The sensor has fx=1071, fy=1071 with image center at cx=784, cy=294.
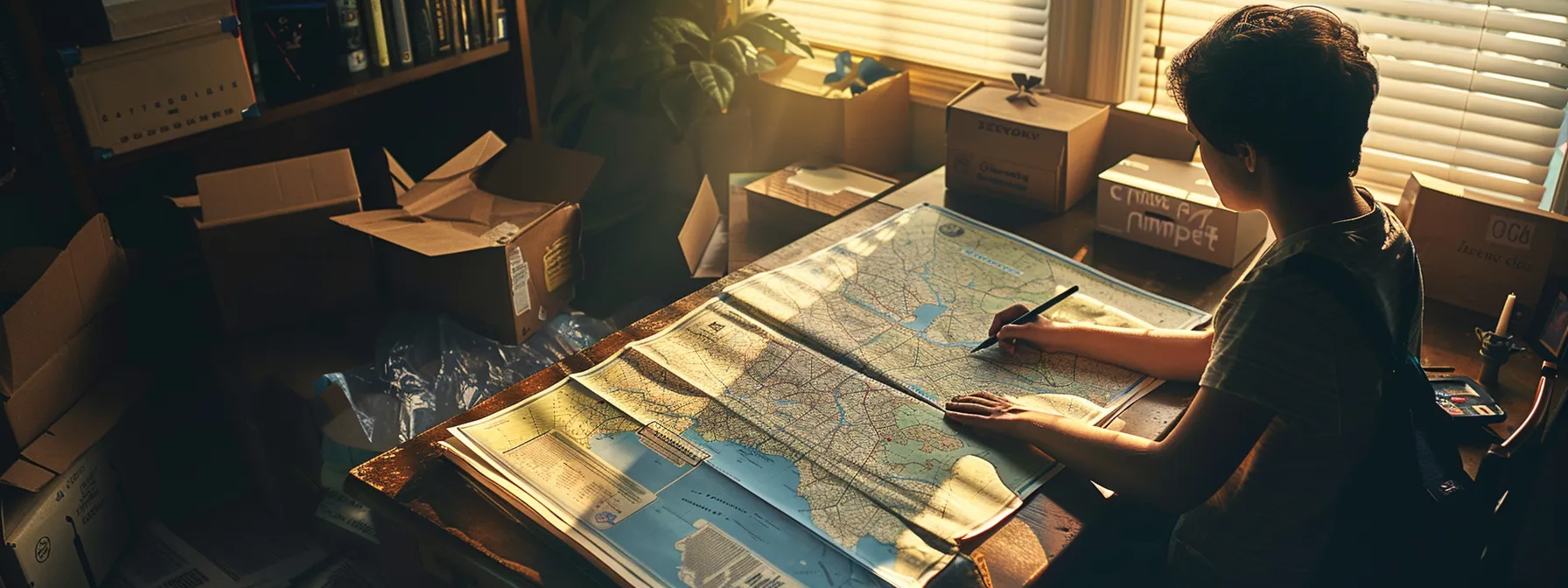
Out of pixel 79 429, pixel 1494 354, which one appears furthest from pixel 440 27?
pixel 1494 354

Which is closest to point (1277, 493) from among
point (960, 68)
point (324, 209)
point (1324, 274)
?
point (1324, 274)

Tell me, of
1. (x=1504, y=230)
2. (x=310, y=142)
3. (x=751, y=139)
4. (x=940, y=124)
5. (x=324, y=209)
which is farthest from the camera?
(x=751, y=139)

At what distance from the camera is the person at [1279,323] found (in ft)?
3.48

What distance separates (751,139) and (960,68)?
0.60 metres

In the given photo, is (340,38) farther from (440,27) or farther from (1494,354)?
(1494,354)

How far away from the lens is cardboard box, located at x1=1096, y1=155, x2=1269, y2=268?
1755 millimetres

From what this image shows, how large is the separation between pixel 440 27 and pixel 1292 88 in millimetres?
1832

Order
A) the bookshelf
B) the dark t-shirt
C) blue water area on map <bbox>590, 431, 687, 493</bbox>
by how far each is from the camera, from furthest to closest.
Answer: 1. the bookshelf
2. blue water area on map <bbox>590, 431, 687, 493</bbox>
3. the dark t-shirt

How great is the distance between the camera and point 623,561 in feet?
3.54

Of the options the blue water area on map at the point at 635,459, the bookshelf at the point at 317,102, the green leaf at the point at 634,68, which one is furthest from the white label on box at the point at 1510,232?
the bookshelf at the point at 317,102

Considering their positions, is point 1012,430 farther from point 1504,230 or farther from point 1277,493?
point 1504,230

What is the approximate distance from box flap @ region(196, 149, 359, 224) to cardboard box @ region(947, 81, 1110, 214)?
3.75 ft

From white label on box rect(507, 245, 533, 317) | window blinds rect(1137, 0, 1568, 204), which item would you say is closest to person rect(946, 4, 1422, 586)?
window blinds rect(1137, 0, 1568, 204)

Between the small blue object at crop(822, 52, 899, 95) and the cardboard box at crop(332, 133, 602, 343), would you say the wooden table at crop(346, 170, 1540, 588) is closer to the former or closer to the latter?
the cardboard box at crop(332, 133, 602, 343)
